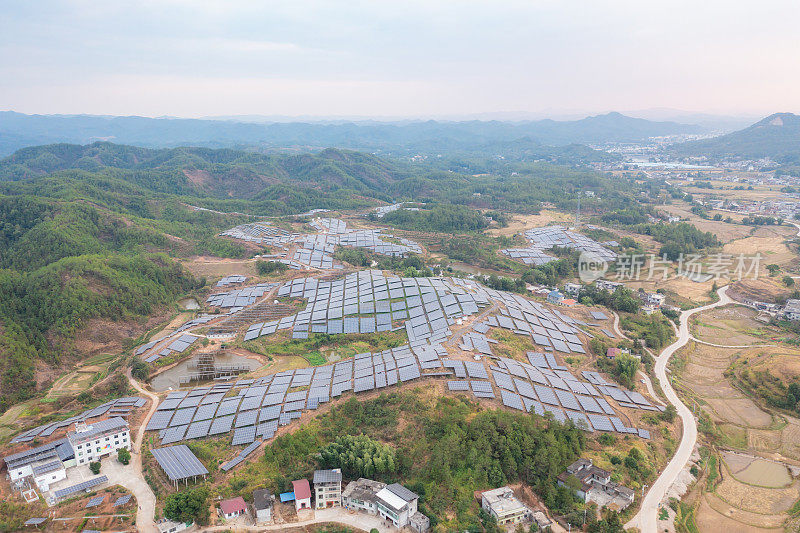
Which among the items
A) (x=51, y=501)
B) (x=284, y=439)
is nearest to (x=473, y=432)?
(x=284, y=439)

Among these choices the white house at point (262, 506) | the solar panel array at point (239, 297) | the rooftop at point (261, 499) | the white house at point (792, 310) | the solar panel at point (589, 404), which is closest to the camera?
the white house at point (262, 506)

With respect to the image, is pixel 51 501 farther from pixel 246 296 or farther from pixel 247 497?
pixel 246 296

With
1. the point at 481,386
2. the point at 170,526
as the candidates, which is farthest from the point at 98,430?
the point at 481,386

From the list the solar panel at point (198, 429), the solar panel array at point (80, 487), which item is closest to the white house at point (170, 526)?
the solar panel array at point (80, 487)

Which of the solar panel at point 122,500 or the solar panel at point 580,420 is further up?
the solar panel at point 580,420

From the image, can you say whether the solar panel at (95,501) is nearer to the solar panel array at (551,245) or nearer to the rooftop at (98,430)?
the rooftop at (98,430)

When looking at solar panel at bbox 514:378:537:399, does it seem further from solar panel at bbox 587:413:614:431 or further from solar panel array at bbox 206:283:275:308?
solar panel array at bbox 206:283:275:308

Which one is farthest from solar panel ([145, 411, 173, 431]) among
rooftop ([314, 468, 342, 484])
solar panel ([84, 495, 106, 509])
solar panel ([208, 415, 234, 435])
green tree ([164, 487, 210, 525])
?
rooftop ([314, 468, 342, 484])
